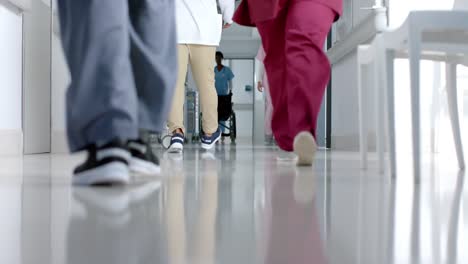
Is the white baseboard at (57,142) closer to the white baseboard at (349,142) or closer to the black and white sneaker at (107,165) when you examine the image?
the white baseboard at (349,142)

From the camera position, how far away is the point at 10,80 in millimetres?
3455

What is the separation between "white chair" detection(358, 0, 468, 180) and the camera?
150cm

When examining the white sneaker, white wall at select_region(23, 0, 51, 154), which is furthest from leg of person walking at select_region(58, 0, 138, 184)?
white wall at select_region(23, 0, 51, 154)

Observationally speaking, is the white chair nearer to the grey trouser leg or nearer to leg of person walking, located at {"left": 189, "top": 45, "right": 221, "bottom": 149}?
the grey trouser leg

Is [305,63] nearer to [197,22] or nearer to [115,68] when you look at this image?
[115,68]

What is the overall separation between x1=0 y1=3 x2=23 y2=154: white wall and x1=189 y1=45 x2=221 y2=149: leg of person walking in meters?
1.03

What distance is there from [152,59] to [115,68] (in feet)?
0.52

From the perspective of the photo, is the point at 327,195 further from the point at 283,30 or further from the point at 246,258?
the point at 283,30

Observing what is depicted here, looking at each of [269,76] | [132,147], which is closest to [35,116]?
[269,76]

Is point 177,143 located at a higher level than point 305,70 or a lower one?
lower

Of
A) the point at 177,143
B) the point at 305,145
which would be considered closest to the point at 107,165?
the point at 305,145

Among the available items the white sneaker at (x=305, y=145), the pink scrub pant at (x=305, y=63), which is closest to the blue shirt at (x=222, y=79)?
the pink scrub pant at (x=305, y=63)

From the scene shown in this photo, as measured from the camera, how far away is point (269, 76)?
8.21ft

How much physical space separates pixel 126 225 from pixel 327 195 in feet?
1.70
